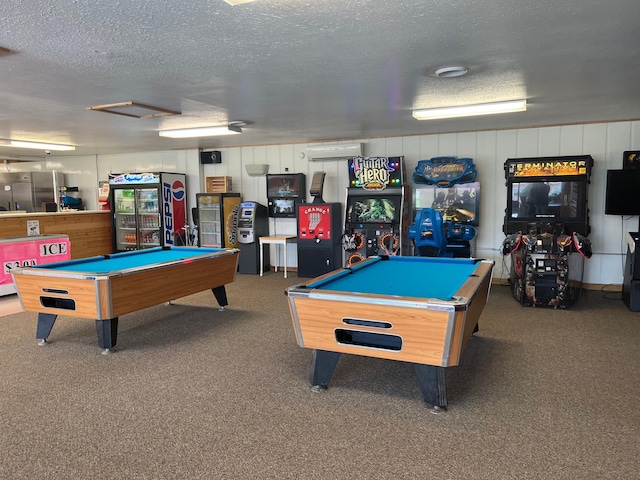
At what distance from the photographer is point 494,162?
6.98 metres

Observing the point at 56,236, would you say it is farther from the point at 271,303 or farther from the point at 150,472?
the point at 150,472

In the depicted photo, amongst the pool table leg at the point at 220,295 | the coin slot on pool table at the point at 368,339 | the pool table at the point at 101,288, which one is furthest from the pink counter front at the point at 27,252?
the coin slot on pool table at the point at 368,339

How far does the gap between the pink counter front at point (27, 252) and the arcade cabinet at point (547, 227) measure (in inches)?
Result: 258

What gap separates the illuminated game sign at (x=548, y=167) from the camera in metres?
5.93

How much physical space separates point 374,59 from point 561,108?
317 cm

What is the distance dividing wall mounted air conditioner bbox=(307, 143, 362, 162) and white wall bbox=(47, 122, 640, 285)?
0.26 metres

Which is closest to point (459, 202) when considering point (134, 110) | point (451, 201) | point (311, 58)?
point (451, 201)

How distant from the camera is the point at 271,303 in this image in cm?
596

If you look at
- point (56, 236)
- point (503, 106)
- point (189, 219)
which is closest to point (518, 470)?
point (503, 106)

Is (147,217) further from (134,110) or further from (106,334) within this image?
(106,334)

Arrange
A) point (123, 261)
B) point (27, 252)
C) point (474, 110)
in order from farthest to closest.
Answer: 1. point (27, 252)
2. point (474, 110)
3. point (123, 261)

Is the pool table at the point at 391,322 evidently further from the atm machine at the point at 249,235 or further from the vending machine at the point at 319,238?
the atm machine at the point at 249,235

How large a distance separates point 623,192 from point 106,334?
637cm

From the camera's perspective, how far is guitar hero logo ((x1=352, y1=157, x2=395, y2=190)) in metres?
6.99
